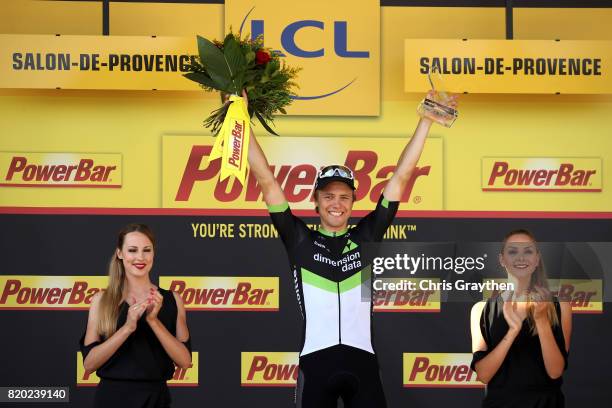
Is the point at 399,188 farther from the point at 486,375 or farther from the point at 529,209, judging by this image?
the point at 529,209

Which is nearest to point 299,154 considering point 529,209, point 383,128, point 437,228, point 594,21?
point 383,128

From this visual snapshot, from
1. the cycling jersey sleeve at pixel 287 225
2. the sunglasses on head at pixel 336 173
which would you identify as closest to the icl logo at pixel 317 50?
the sunglasses on head at pixel 336 173

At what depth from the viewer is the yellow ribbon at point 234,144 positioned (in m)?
3.77

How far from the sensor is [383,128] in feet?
17.8

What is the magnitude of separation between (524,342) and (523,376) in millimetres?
133

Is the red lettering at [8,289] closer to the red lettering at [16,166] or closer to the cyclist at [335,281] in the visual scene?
the red lettering at [16,166]

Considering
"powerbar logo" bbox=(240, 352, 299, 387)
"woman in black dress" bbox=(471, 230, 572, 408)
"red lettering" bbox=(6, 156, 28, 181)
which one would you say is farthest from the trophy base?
"red lettering" bbox=(6, 156, 28, 181)

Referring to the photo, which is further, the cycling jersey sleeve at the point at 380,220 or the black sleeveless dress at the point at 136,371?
the cycling jersey sleeve at the point at 380,220

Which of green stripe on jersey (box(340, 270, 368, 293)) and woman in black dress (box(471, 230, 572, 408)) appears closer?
woman in black dress (box(471, 230, 572, 408))

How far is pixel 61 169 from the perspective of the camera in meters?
5.38

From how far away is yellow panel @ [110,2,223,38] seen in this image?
17.7 ft

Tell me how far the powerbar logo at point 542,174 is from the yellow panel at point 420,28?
66 centimetres

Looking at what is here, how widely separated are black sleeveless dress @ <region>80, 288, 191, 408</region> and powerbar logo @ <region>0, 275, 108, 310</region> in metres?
1.58

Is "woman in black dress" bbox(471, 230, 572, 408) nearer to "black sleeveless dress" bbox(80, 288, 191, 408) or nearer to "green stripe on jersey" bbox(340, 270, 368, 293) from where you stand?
"green stripe on jersey" bbox(340, 270, 368, 293)
